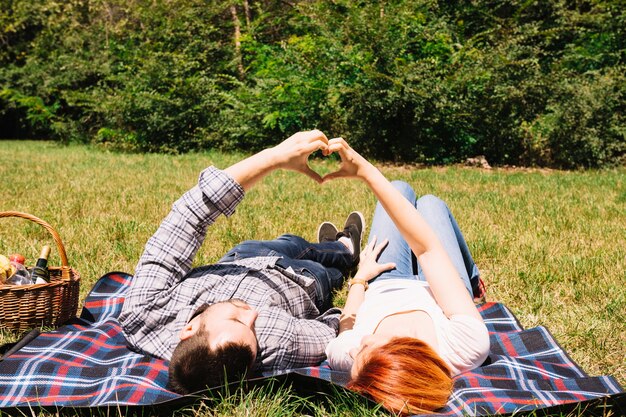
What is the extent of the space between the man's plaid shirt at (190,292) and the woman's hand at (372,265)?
0.54 meters

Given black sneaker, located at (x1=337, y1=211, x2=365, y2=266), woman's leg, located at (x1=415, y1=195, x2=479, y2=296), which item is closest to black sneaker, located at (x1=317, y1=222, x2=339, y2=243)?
black sneaker, located at (x1=337, y1=211, x2=365, y2=266)

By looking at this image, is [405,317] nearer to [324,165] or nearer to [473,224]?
[473,224]

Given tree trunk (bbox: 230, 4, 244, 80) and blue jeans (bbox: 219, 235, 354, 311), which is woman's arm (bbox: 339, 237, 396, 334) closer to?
blue jeans (bbox: 219, 235, 354, 311)

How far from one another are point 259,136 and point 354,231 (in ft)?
30.0

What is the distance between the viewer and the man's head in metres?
2.18

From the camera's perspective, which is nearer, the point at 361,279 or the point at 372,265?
the point at 361,279

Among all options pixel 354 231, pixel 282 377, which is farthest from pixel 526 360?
pixel 354 231

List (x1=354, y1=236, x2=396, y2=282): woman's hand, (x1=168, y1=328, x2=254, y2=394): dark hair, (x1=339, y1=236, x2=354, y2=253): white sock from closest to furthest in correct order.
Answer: (x1=168, y1=328, x2=254, y2=394): dark hair
(x1=354, y1=236, x2=396, y2=282): woman's hand
(x1=339, y1=236, x2=354, y2=253): white sock

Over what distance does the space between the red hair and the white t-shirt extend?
1.05 ft

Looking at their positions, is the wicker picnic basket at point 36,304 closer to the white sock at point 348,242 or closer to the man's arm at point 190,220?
the man's arm at point 190,220

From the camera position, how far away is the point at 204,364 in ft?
7.15

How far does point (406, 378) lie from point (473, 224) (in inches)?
143

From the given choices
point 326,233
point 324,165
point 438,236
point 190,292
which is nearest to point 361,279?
point 438,236

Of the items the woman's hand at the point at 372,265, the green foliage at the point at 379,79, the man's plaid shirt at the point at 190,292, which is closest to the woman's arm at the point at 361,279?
the woman's hand at the point at 372,265
